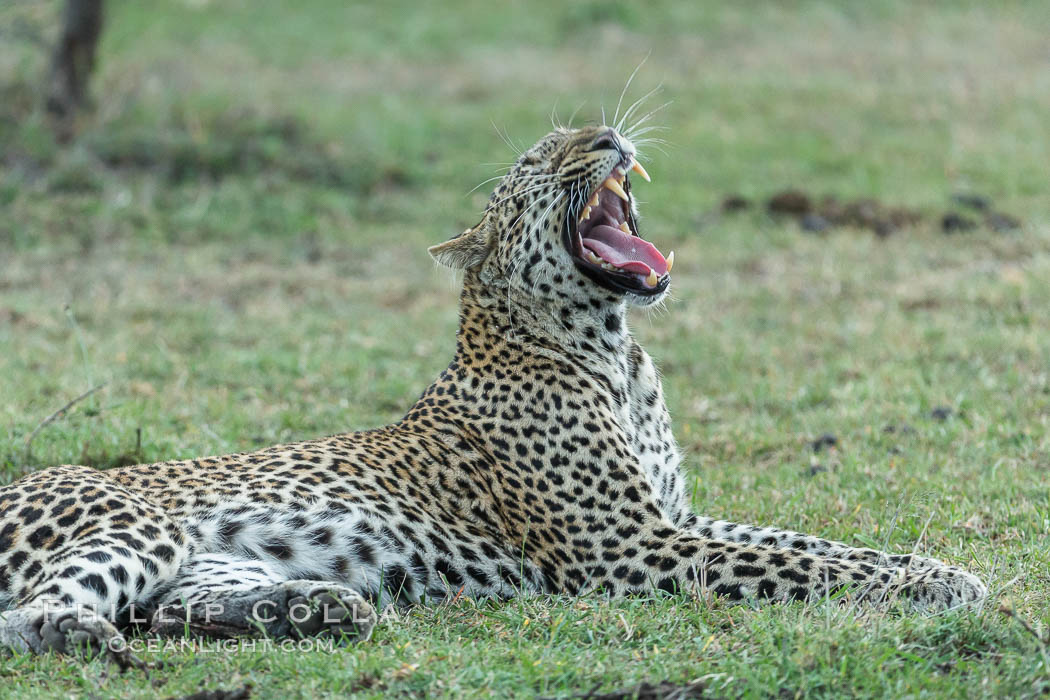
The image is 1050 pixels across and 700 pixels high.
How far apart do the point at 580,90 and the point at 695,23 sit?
178 inches

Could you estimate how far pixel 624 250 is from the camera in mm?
6496

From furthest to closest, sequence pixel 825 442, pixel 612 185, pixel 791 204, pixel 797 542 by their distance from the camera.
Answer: pixel 791 204 → pixel 825 442 → pixel 612 185 → pixel 797 542

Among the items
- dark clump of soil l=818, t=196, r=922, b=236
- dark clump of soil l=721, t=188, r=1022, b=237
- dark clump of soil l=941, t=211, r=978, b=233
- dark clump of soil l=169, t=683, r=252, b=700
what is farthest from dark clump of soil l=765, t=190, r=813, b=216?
dark clump of soil l=169, t=683, r=252, b=700

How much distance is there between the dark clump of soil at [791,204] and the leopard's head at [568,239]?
8976 millimetres

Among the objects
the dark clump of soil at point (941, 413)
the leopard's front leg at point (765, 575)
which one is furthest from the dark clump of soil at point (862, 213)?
the leopard's front leg at point (765, 575)

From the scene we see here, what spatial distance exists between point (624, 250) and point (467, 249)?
0.78 m

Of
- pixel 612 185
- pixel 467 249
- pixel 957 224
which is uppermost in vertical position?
pixel 612 185

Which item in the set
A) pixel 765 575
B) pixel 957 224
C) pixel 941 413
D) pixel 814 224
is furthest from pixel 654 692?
pixel 957 224

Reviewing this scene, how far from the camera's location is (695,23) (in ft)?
77.4

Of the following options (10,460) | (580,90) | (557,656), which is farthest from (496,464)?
(580,90)

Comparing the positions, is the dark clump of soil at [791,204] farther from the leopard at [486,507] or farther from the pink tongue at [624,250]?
the pink tongue at [624,250]

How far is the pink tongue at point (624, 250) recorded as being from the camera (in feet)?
20.6

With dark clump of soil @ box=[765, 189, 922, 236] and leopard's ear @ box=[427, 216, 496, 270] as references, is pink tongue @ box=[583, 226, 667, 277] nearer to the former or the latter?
leopard's ear @ box=[427, 216, 496, 270]

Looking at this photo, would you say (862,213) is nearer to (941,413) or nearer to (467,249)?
(941,413)
